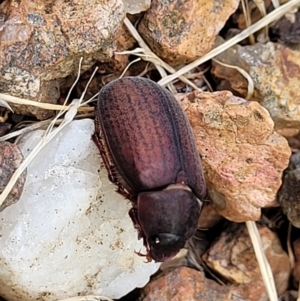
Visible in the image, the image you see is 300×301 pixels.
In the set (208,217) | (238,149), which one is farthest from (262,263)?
(238,149)

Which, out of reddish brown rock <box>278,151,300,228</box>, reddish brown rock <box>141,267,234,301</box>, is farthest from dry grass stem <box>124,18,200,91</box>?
reddish brown rock <box>141,267,234,301</box>

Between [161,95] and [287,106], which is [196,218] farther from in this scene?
[287,106]

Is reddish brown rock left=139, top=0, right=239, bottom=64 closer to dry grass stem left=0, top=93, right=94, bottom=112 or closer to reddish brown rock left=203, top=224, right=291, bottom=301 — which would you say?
dry grass stem left=0, top=93, right=94, bottom=112

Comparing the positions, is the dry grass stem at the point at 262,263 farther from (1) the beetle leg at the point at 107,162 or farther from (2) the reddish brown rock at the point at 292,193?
(1) the beetle leg at the point at 107,162

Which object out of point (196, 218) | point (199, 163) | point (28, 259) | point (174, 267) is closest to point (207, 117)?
Answer: point (199, 163)

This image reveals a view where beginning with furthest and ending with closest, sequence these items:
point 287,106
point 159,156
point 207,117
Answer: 1. point 287,106
2. point 207,117
3. point 159,156

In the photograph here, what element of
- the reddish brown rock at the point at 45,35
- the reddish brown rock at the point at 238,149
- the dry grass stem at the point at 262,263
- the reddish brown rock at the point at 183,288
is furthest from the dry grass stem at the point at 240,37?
the reddish brown rock at the point at 183,288

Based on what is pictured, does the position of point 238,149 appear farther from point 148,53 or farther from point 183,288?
point 183,288
